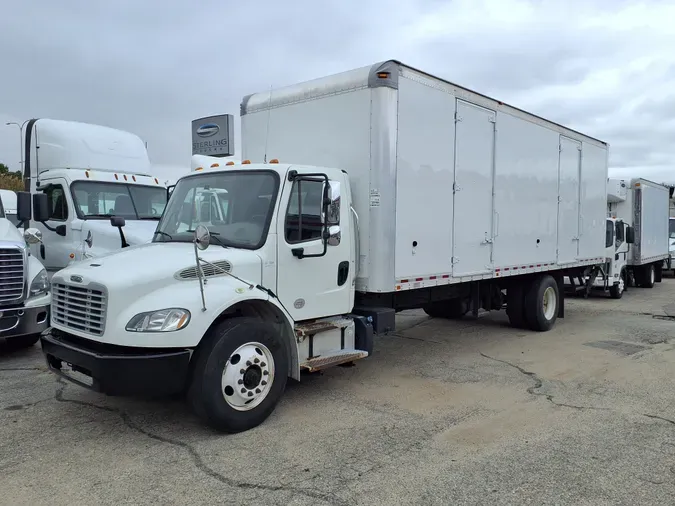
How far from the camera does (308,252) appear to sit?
217 inches

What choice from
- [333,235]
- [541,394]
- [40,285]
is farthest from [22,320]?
[541,394]

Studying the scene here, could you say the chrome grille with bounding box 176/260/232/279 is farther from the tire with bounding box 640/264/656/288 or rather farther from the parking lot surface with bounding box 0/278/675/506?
the tire with bounding box 640/264/656/288

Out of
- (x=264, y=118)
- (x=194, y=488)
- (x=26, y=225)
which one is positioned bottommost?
(x=194, y=488)

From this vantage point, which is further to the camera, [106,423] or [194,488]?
[106,423]

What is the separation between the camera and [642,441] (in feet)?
15.5

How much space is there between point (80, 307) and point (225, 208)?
1.58m

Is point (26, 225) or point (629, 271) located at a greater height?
point (26, 225)

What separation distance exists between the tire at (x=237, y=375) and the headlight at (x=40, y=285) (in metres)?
3.90

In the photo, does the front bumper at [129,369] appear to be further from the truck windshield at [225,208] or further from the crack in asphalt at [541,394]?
the crack in asphalt at [541,394]

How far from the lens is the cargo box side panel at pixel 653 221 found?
1750cm

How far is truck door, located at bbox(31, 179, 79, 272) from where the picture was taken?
9.69m

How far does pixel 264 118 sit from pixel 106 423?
4.11 meters

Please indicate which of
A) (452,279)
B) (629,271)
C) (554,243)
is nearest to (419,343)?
(452,279)

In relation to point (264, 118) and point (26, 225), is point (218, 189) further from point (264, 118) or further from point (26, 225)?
point (26, 225)
